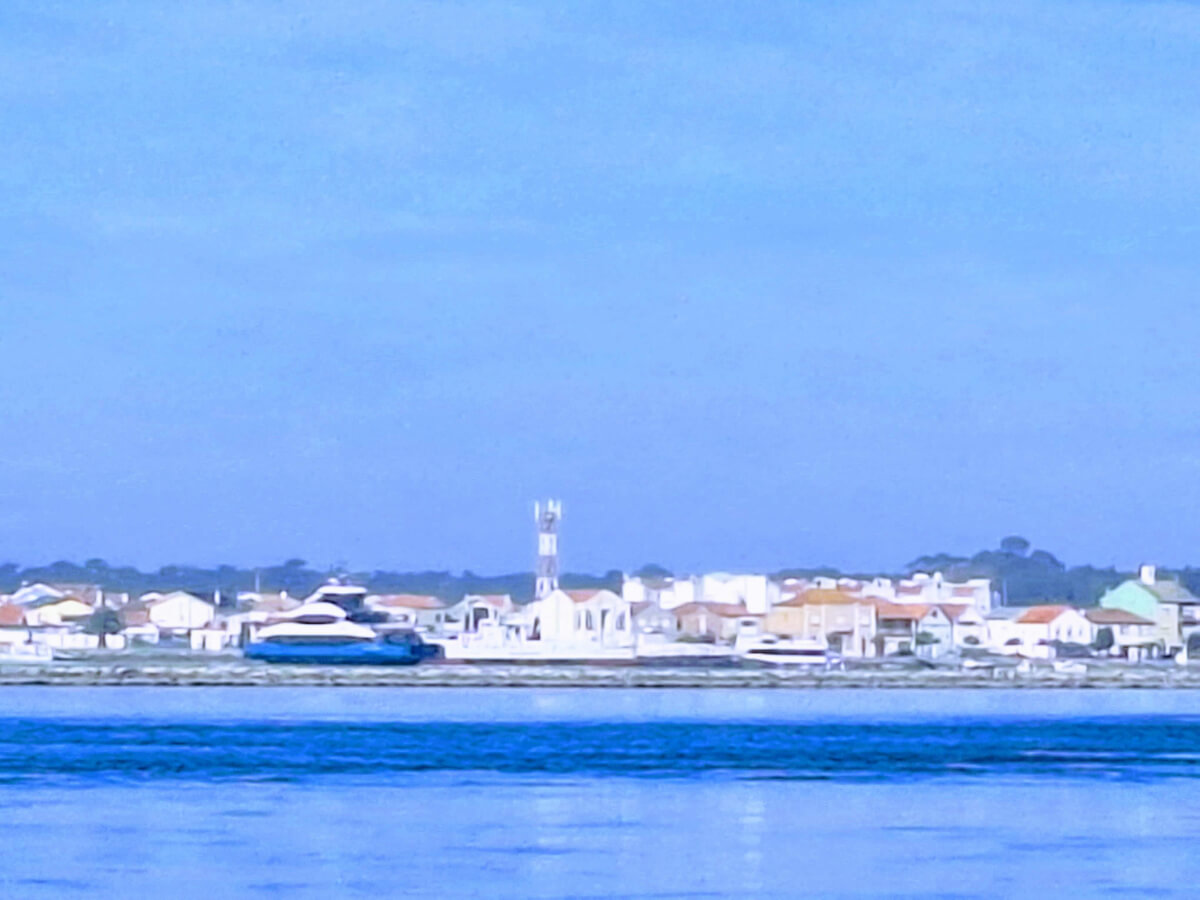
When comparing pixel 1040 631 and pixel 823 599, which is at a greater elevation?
pixel 823 599

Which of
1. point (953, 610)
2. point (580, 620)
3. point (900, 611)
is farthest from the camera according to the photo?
point (953, 610)

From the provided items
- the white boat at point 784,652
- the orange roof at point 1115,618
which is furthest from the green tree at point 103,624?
the orange roof at point 1115,618

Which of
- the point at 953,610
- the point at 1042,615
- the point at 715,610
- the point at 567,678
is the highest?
the point at 715,610

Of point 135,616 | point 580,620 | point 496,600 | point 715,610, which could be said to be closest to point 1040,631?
point 715,610

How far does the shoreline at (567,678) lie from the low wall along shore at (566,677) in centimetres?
3

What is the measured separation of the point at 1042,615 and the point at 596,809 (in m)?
78.9

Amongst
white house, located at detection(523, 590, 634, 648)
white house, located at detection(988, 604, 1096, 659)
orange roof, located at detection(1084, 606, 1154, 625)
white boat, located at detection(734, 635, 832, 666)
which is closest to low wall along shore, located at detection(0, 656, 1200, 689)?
white boat, located at detection(734, 635, 832, 666)

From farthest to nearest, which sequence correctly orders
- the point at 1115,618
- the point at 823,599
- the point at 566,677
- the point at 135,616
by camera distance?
1. the point at 135,616
2. the point at 1115,618
3. the point at 823,599
4. the point at 566,677

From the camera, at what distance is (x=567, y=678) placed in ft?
276

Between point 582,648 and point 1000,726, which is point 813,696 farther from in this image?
point 1000,726

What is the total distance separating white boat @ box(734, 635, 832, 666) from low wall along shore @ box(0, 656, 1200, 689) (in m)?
3.66

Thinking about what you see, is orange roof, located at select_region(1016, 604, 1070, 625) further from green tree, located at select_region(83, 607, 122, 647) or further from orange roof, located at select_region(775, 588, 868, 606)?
green tree, located at select_region(83, 607, 122, 647)

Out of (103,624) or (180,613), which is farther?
(180,613)

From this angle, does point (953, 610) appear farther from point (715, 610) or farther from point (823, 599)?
point (715, 610)
